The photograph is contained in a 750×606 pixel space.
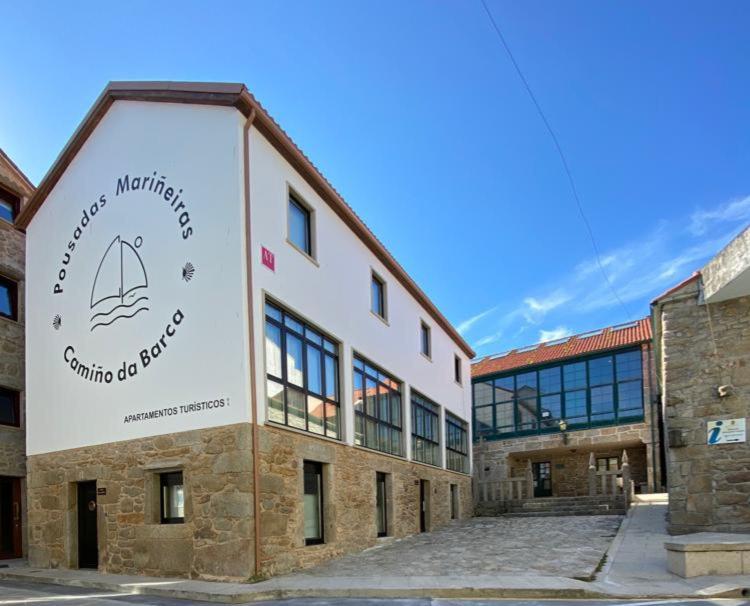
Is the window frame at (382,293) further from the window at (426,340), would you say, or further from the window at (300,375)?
the window at (426,340)

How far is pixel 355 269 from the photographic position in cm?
1501

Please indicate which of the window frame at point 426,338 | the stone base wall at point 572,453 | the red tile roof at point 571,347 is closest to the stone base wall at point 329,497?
the window frame at point 426,338

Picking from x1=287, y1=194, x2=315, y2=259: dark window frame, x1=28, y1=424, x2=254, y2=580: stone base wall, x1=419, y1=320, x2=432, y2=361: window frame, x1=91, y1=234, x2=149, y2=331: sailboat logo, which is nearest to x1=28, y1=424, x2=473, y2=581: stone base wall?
x1=28, y1=424, x2=254, y2=580: stone base wall

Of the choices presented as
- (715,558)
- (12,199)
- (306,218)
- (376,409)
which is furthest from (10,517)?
(715,558)

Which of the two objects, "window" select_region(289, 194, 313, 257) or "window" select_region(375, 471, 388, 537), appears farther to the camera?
"window" select_region(375, 471, 388, 537)

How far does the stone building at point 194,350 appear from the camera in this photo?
33.8 ft

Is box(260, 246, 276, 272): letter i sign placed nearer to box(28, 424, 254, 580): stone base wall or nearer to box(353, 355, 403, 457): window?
box(28, 424, 254, 580): stone base wall

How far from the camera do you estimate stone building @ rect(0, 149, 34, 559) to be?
1490cm

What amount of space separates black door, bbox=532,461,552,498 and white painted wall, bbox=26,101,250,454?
20302 mm

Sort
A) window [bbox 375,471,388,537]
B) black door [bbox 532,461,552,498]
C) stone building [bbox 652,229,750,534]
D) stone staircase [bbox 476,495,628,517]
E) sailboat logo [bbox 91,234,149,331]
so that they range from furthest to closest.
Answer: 1. black door [bbox 532,461,552,498]
2. stone staircase [bbox 476,495,628,517]
3. window [bbox 375,471,388,537]
4. sailboat logo [bbox 91,234,149,331]
5. stone building [bbox 652,229,750,534]

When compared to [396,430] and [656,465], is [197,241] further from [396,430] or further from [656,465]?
[656,465]

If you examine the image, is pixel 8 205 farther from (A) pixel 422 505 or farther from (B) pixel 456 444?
(B) pixel 456 444

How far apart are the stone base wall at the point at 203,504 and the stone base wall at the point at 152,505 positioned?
0.02m

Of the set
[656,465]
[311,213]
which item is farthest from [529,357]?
[311,213]
